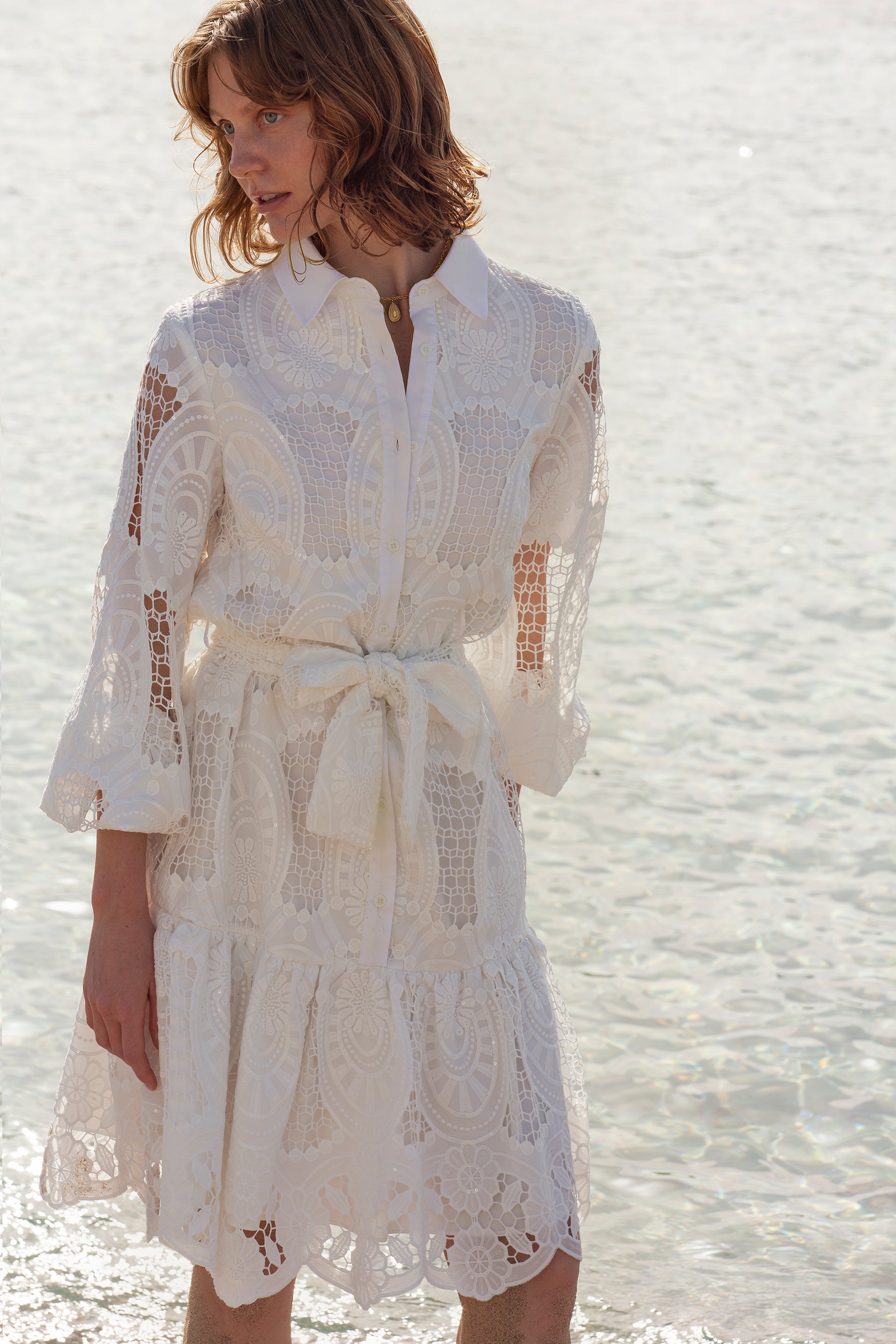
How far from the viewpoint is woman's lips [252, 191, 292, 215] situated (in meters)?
1.82

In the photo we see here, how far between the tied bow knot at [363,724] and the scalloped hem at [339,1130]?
0.54 ft

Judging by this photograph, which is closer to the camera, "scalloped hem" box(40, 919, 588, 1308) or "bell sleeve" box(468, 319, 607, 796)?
"scalloped hem" box(40, 919, 588, 1308)

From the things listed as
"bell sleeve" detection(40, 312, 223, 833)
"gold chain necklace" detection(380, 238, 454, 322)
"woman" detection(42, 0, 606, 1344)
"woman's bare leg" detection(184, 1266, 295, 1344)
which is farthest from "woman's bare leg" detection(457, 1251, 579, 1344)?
"gold chain necklace" detection(380, 238, 454, 322)

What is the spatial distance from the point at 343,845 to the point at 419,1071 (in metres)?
0.25

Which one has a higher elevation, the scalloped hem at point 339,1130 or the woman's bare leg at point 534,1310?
the scalloped hem at point 339,1130

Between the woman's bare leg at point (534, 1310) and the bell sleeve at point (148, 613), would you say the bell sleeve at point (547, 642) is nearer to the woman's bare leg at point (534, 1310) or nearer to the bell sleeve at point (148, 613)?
the bell sleeve at point (148, 613)

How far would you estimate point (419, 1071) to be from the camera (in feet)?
5.84

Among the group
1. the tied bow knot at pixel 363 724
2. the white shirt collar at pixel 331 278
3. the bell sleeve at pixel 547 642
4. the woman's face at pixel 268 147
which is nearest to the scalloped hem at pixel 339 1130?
the tied bow knot at pixel 363 724

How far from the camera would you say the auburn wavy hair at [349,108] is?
5.70ft

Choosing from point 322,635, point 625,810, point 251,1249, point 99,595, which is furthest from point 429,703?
point 625,810

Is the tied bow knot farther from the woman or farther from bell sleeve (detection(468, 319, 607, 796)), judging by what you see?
bell sleeve (detection(468, 319, 607, 796))

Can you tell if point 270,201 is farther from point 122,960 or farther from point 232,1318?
point 232,1318

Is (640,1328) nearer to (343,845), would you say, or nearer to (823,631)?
(343,845)

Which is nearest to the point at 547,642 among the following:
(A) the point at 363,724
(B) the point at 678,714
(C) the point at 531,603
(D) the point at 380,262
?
(C) the point at 531,603
